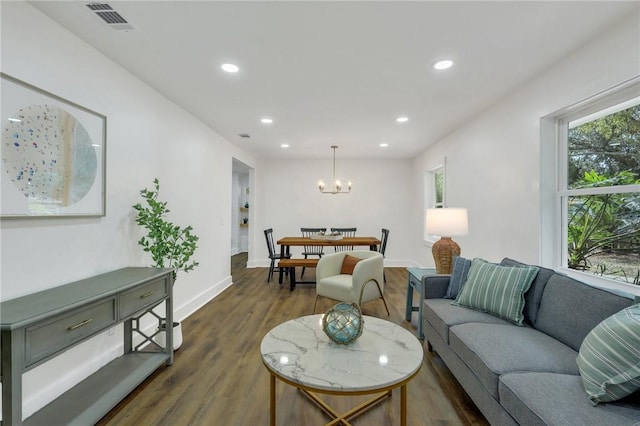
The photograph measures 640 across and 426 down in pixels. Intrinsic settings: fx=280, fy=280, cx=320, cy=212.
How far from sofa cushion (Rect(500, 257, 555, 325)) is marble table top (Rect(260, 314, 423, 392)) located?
91 centimetres

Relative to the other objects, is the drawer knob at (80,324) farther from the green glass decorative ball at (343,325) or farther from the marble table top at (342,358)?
the green glass decorative ball at (343,325)

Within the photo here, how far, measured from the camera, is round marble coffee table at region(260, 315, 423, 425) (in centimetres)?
132

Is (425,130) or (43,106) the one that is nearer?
(43,106)

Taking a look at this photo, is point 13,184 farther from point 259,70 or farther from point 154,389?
point 259,70

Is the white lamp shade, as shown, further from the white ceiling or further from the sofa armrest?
the white ceiling

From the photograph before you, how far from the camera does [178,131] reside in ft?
10.6

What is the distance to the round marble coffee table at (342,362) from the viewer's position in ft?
4.32

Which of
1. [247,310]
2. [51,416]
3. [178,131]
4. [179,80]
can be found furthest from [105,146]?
[247,310]

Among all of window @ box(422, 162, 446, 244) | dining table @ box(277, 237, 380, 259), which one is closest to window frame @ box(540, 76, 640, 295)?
dining table @ box(277, 237, 380, 259)

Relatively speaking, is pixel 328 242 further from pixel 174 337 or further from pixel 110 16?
pixel 110 16

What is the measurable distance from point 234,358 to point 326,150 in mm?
4008

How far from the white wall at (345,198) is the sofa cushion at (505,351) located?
14.9 feet

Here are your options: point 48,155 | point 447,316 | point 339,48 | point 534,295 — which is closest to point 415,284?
point 447,316

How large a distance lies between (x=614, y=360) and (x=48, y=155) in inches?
123
